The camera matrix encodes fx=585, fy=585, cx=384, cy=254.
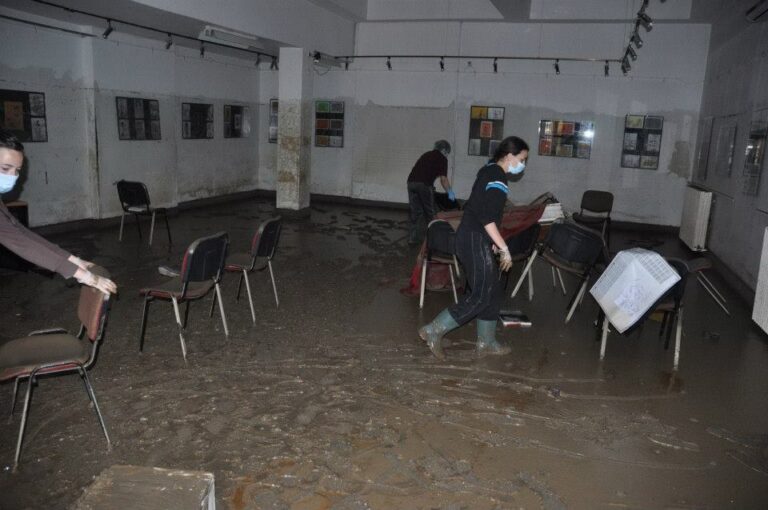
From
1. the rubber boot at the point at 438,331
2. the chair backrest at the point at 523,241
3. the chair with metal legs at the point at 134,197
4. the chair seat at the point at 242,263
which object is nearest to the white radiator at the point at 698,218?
the chair backrest at the point at 523,241

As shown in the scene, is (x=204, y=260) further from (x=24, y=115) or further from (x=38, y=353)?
(x=24, y=115)

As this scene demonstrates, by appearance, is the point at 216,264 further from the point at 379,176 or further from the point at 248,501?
the point at 379,176

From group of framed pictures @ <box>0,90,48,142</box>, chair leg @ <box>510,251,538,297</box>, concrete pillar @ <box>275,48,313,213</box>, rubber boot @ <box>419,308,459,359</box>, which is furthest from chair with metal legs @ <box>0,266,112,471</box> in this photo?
concrete pillar @ <box>275,48,313,213</box>

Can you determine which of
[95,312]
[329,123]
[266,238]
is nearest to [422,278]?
[266,238]

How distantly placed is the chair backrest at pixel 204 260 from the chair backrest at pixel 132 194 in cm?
351

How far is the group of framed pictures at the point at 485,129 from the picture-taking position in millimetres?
10586

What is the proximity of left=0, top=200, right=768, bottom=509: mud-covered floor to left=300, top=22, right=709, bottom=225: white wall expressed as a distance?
5.04 meters

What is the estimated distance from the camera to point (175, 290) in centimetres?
391

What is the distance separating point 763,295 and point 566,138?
5919mm

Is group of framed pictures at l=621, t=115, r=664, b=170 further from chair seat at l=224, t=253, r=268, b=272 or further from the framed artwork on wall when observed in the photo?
chair seat at l=224, t=253, r=268, b=272

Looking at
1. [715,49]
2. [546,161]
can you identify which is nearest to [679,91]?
[715,49]

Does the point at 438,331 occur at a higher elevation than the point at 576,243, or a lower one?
lower

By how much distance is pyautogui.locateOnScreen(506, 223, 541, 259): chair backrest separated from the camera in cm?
537

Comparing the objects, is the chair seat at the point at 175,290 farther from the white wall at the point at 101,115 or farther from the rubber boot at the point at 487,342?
the white wall at the point at 101,115
